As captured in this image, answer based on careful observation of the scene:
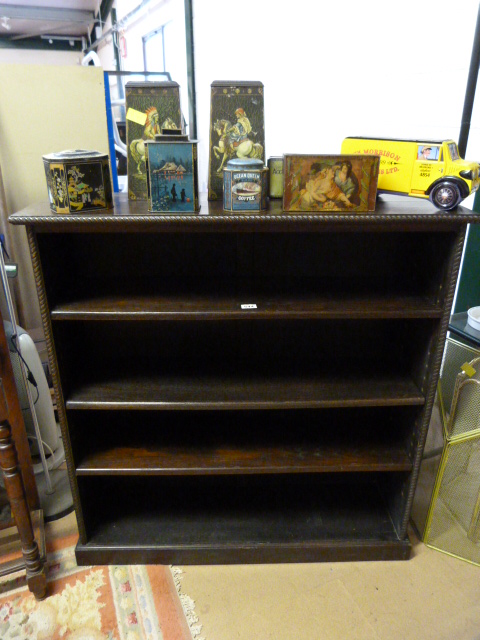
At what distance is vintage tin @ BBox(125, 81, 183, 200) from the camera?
137cm

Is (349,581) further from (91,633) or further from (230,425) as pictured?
(91,633)

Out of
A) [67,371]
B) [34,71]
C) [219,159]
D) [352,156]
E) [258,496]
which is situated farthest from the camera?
[34,71]

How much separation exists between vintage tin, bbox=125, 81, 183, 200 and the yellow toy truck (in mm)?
580

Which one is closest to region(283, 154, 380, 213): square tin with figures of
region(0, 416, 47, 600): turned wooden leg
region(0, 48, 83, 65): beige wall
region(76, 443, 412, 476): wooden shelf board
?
region(76, 443, 412, 476): wooden shelf board

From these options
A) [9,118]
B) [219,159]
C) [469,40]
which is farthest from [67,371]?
[469,40]

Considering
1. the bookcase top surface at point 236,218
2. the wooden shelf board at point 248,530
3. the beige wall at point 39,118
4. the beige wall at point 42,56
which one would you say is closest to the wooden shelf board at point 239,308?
the bookcase top surface at point 236,218

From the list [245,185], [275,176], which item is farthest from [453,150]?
[245,185]

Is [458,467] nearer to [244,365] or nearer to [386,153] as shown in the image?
[244,365]

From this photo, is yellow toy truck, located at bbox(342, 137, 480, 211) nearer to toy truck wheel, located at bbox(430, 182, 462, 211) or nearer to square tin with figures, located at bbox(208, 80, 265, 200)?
toy truck wheel, located at bbox(430, 182, 462, 211)

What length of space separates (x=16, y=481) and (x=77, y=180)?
92 centimetres

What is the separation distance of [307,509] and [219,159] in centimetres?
132

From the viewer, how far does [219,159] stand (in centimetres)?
139

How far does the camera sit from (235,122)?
137 centimetres

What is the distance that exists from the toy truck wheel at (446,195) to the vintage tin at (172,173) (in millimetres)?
656
